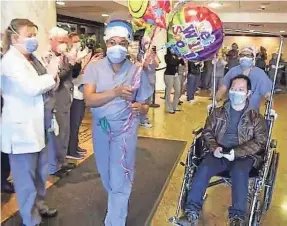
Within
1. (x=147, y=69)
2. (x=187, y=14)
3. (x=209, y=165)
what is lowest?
(x=209, y=165)

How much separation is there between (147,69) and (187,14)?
0.56 m

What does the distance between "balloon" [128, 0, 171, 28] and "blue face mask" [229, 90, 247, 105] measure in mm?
650

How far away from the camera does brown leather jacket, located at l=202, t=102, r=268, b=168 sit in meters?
2.44

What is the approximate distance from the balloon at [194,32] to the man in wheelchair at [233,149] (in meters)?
0.34

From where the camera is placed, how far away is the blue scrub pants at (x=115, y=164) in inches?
82.7

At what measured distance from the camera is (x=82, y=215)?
257 centimetres

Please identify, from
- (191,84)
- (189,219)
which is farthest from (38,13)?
(191,84)

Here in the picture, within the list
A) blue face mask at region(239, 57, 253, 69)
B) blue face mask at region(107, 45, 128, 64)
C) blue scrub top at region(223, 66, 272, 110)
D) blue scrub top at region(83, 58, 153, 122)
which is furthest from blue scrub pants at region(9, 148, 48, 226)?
blue face mask at region(239, 57, 253, 69)

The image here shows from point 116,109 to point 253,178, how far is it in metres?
1.06

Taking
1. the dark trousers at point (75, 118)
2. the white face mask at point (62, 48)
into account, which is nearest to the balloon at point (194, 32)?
the white face mask at point (62, 48)

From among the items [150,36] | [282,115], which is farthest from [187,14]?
[282,115]

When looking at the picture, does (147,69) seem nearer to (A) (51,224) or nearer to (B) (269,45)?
(A) (51,224)

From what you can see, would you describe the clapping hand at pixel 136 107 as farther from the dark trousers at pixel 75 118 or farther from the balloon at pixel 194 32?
the dark trousers at pixel 75 118

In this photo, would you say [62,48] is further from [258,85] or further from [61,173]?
[258,85]
